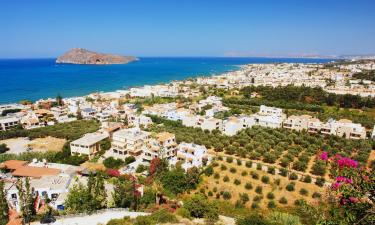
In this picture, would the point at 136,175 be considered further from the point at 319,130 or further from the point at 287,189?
the point at 319,130

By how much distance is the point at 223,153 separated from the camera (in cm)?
3450

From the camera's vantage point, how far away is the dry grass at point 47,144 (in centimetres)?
3644

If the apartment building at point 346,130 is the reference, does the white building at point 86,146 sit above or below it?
below

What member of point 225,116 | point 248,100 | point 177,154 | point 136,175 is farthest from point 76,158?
point 248,100

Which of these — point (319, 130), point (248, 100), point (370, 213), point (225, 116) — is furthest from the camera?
point (248, 100)

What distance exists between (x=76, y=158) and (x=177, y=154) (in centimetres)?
1184

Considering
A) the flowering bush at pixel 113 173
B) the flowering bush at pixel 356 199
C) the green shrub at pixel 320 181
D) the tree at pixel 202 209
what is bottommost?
the green shrub at pixel 320 181

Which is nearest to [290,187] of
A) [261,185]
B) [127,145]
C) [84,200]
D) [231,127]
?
→ [261,185]

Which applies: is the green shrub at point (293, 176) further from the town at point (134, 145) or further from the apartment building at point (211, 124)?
the apartment building at point (211, 124)

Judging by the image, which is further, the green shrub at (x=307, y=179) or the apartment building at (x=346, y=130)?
the apartment building at (x=346, y=130)

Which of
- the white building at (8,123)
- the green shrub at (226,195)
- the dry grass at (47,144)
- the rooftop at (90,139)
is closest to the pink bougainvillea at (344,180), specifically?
the green shrub at (226,195)

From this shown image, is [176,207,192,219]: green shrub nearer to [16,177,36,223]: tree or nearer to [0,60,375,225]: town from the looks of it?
[0,60,375,225]: town

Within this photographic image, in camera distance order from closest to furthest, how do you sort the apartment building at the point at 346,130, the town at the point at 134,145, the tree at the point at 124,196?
the tree at the point at 124,196 → the town at the point at 134,145 → the apartment building at the point at 346,130

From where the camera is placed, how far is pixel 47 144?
38188mm
